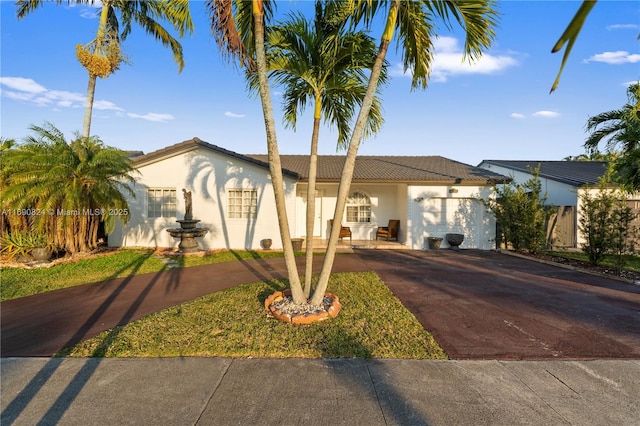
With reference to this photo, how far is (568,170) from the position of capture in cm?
1852

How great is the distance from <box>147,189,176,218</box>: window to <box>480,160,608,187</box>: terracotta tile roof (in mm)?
15663

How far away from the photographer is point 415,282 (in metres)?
7.56

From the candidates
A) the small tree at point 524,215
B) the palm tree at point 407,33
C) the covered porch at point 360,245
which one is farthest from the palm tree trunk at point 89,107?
the small tree at point 524,215

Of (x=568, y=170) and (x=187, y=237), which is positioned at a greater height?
(x=568, y=170)

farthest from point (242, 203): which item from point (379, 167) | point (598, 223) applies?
point (598, 223)

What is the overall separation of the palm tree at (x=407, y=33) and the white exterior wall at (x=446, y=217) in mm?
Answer: 8759

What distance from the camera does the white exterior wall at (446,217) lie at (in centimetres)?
1348

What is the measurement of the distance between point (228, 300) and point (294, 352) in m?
2.54

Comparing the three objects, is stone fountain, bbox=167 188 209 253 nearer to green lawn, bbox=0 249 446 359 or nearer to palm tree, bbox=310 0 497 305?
green lawn, bbox=0 249 446 359

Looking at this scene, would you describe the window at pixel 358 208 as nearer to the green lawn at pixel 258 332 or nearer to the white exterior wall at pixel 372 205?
the white exterior wall at pixel 372 205

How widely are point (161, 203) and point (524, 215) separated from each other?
1428cm

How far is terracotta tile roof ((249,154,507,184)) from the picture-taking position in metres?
13.4

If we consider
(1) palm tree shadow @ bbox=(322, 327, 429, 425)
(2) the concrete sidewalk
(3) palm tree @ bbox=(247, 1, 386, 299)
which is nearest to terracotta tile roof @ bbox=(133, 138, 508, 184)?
(3) palm tree @ bbox=(247, 1, 386, 299)

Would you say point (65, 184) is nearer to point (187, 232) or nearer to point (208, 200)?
point (187, 232)
